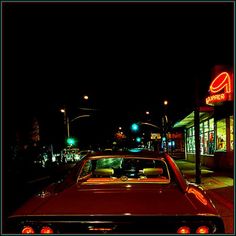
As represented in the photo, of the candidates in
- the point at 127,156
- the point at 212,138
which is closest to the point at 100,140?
the point at 212,138

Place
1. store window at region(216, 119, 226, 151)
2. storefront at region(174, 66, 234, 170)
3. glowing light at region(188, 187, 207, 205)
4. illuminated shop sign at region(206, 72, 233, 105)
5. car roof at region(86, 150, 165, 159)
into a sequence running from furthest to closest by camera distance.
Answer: store window at region(216, 119, 226, 151) < storefront at region(174, 66, 234, 170) < illuminated shop sign at region(206, 72, 233, 105) < car roof at region(86, 150, 165, 159) < glowing light at region(188, 187, 207, 205)

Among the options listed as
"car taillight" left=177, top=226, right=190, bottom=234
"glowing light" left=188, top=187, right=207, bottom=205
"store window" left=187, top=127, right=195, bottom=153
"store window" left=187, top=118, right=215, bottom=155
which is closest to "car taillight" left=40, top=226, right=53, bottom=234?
"car taillight" left=177, top=226, right=190, bottom=234

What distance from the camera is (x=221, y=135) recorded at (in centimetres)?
2453

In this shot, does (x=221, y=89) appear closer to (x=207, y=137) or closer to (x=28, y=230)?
(x=207, y=137)

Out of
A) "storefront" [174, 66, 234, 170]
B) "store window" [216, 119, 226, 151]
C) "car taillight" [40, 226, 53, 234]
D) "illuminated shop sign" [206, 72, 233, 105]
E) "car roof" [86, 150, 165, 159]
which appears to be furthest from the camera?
"store window" [216, 119, 226, 151]

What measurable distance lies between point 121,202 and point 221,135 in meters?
21.4

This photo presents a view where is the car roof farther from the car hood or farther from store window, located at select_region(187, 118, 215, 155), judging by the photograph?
store window, located at select_region(187, 118, 215, 155)

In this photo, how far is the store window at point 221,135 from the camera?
23891mm

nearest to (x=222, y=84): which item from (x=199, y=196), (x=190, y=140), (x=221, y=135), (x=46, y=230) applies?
(x=221, y=135)

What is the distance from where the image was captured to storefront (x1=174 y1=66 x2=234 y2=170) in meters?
19.6

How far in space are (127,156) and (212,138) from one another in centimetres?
2256

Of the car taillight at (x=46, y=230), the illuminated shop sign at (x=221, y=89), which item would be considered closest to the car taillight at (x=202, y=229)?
the car taillight at (x=46, y=230)

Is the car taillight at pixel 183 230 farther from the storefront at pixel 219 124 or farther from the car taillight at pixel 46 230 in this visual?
the storefront at pixel 219 124

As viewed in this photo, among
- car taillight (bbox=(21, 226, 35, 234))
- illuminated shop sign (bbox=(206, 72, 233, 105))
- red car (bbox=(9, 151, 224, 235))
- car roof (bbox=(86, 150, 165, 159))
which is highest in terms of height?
illuminated shop sign (bbox=(206, 72, 233, 105))
